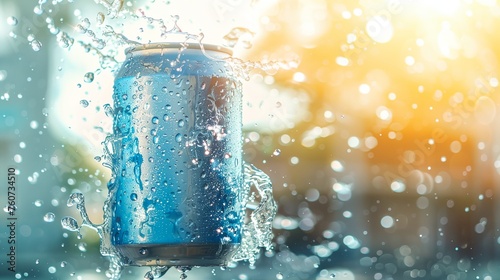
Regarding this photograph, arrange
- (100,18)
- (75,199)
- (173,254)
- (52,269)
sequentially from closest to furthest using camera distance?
(173,254), (100,18), (75,199), (52,269)

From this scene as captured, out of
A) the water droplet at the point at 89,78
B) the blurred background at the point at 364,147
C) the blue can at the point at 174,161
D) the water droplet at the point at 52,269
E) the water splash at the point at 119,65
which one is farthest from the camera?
the water droplet at the point at 52,269

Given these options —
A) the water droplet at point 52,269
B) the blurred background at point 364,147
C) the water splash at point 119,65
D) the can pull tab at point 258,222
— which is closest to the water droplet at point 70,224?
the water splash at point 119,65

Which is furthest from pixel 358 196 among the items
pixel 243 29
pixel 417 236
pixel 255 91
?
pixel 243 29

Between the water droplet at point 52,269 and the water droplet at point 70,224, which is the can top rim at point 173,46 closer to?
the water droplet at point 70,224

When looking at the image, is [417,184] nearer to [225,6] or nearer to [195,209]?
[225,6]

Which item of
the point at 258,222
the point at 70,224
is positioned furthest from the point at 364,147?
the point at 70,224

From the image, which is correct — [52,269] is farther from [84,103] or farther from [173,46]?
[173,46]
